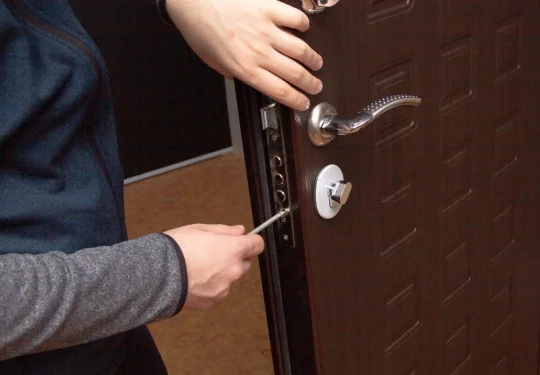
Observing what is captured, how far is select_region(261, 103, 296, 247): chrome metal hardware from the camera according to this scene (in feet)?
2.48

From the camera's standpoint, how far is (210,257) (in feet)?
2.28

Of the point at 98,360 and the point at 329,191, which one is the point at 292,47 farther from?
the point at 98,360

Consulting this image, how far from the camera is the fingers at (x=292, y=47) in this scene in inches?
26.9

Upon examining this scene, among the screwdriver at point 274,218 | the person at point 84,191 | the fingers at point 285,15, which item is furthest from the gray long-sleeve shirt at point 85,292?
the fingers at point 285,15

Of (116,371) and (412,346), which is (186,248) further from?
(412,346)

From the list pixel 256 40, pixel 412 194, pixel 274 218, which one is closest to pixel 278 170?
pixel 274 218

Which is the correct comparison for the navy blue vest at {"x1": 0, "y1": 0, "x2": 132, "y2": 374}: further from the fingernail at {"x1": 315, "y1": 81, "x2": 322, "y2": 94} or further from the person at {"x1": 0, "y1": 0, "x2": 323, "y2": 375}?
the fingernail at {"x1": 315, "y1": 81, "x2": 322, "y2": 94}

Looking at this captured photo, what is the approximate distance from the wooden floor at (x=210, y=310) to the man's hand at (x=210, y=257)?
4.10 feet

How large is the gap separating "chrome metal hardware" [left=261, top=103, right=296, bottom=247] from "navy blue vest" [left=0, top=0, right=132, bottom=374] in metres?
0.19

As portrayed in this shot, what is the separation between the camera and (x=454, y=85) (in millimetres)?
993

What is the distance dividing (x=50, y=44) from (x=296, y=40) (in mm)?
251

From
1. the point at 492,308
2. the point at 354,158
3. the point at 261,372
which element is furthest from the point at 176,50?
the point at 354,158

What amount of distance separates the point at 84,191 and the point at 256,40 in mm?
239

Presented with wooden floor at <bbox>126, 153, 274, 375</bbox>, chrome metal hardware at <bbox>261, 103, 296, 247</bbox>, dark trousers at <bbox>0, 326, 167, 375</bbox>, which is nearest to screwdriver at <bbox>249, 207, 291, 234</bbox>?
chrome metal hardware at <bbox>261, 103, 296, 247</bbox>
